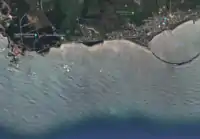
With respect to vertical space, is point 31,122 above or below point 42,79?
below

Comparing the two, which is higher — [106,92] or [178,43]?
[178,43]

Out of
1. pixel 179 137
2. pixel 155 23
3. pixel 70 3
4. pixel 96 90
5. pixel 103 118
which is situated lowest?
pixel 179 137

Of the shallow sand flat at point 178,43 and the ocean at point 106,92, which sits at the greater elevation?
the shallow sand flat at point 178,43

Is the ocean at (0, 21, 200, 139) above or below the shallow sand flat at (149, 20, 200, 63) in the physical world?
below

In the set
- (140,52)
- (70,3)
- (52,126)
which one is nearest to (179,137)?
(140,52)

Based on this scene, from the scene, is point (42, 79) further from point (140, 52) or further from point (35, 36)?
point (140, 52)

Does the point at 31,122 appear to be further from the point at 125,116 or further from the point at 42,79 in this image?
the point at 125,116
